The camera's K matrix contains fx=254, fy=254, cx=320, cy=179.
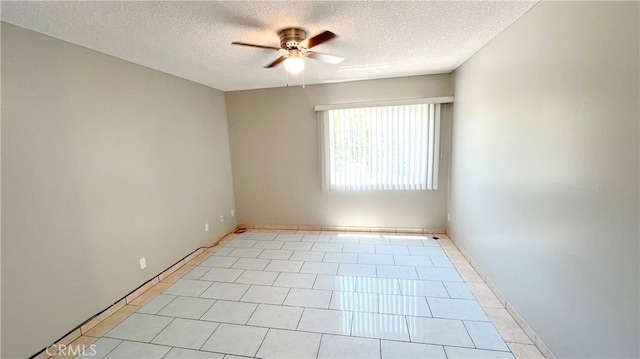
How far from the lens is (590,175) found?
4.44 feet

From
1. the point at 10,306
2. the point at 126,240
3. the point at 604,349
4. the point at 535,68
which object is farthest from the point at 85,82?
the point at 604,349

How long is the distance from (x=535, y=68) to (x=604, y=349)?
170 cm

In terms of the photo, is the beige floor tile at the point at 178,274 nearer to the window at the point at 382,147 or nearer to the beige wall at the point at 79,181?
the beige wall at the point at 79,181

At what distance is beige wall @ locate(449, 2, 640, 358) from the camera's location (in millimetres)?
1174

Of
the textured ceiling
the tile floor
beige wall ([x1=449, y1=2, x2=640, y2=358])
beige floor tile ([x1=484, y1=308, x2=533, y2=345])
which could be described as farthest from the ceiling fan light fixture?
beige floor tile ([x1=484, y1=308, x2=533, y2=345])

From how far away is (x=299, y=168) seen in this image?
4.21m

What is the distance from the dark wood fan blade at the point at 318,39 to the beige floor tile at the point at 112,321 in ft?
9.27

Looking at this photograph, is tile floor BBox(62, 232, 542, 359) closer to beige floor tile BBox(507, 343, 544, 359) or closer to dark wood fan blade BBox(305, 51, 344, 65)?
beige floor tile BBox(507, 343, 544, 359)

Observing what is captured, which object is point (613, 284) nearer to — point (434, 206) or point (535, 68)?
point (535, 68)

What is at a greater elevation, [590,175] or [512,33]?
[512,33]

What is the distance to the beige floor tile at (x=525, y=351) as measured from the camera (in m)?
1.73

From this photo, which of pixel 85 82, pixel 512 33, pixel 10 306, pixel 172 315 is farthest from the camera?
pixel 172 315

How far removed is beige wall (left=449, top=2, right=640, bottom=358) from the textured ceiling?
421mm

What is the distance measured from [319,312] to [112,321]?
182cm
